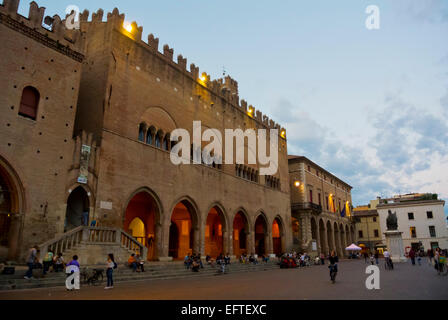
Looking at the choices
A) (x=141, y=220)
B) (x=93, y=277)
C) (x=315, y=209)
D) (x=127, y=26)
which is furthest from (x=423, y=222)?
(x=93, y=277)

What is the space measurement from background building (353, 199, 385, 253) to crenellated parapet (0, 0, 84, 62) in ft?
183

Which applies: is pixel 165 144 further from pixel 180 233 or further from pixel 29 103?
pixel 180 233

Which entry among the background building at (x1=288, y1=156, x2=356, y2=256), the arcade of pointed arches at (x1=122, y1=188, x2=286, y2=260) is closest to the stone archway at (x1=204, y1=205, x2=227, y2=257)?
the arcade of pointed arches at (x1=122, y1=188, x2=286, y2=260)

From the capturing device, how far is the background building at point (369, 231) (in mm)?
60625

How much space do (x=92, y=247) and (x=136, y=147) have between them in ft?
22.1

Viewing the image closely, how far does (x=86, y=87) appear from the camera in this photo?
19078 mm

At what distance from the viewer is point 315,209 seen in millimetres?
39469

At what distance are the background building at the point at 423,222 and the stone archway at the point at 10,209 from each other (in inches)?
2062

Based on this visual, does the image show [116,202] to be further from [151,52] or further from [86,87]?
[151,52]

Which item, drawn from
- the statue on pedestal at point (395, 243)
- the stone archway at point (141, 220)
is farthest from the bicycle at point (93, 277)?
the statue on pedestal at point (395, 243)

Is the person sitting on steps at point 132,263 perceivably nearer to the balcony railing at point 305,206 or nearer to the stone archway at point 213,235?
the stone archway at point 213,235

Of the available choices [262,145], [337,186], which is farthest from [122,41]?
[337,186]

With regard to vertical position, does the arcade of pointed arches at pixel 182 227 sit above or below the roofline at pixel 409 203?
below

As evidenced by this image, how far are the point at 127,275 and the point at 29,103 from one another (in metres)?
8.62
